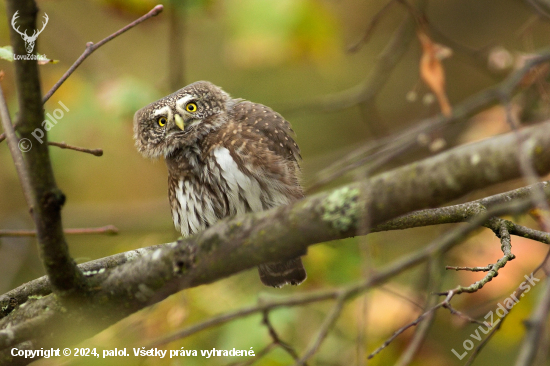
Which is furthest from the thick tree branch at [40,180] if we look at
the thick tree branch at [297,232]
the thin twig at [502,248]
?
the thin twig at [502,248]

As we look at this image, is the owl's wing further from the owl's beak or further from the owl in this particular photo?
the owl's beak

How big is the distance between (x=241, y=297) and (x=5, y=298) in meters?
2.07

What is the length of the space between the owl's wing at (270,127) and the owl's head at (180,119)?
0.15 meters

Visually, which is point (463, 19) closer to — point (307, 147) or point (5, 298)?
point (307, 147)

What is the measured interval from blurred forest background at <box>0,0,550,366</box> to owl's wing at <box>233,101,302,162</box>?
685 millimetres

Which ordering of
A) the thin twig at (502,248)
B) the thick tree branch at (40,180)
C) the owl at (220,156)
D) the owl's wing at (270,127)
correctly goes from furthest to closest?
the owl's wing at (270,127) < the owl at (220,156) < the thin twig at (502,248) < the thick tree branch at (40,180)

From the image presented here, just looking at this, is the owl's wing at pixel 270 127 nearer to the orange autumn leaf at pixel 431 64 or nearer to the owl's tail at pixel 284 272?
the owl's tail at pixel 284 272

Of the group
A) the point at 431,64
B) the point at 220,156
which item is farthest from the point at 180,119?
the point at 431,64

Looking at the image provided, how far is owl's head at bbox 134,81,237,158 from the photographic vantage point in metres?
3.96

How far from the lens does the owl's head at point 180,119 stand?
3.96 metres

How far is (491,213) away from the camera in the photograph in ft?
5.47

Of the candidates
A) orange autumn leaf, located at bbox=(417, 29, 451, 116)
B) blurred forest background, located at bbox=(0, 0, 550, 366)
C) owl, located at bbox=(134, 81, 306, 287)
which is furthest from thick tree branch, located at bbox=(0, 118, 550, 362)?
orange autumn leaf, located at bbox=(417, 29, 451, 116)

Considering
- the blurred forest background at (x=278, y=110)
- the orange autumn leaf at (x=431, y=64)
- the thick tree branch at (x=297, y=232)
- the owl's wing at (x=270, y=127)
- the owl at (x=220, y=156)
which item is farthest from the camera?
the blurred forest background at (x=278, y=110)

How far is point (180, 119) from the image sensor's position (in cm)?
401
